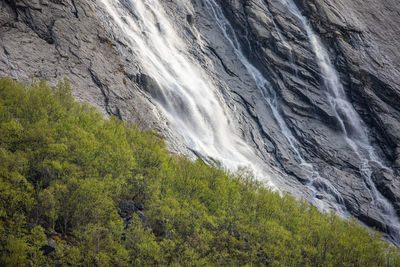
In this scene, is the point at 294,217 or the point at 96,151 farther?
the point at 294,217

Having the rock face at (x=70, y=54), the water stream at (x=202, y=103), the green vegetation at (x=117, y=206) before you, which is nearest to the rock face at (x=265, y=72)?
the rock face at (x=70, y=54)

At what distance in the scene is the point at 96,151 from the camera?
24734mm

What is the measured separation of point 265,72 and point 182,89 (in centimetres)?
1875

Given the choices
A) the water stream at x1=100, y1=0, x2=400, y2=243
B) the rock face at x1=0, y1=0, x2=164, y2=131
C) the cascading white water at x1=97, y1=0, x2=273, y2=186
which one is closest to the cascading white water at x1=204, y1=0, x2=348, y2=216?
the water stream at x1=100, y1=0, x2=400, y2=243

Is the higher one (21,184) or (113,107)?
(21,184)

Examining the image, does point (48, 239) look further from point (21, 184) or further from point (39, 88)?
point (39, 88)

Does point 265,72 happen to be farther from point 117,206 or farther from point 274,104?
point 117,206

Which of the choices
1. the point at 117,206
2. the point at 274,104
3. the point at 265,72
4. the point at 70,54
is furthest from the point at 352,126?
the point at 117,206

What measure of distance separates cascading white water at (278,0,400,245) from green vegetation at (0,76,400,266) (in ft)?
61.7

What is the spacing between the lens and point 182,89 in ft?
143

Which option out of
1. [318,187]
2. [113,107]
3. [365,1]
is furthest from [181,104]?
[365,1]

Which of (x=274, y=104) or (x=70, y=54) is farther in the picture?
(x=274, y=104)

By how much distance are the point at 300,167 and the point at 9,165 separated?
122 ft

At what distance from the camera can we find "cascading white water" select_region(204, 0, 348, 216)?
44.3 meters
